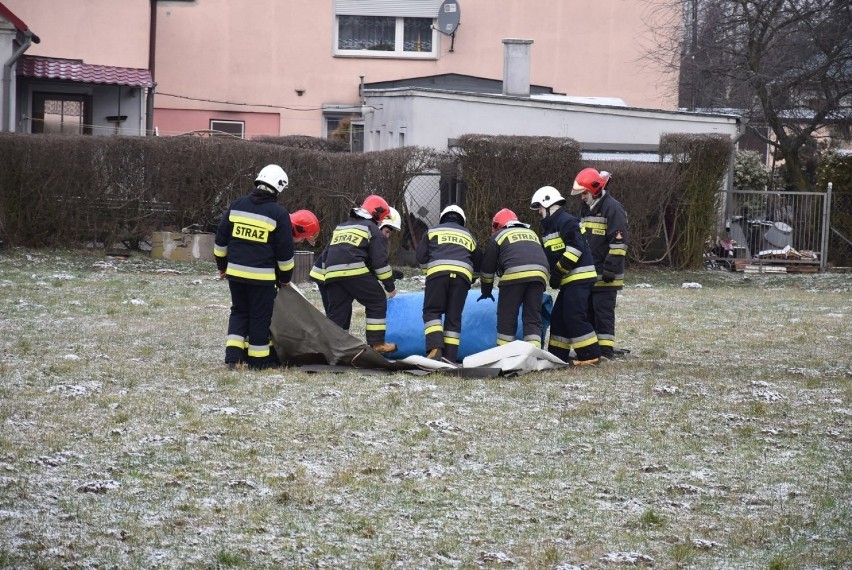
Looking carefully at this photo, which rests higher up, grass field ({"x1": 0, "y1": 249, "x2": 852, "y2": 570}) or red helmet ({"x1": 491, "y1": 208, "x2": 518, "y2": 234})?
red helmet ({"x1": 491, "y1": 208, "x2": 518, "y2": 234})

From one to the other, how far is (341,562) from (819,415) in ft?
15.4

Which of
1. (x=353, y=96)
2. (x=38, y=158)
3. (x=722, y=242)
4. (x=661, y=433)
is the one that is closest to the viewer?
(x=661, y=433)

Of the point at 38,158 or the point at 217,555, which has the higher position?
the point at 38,158

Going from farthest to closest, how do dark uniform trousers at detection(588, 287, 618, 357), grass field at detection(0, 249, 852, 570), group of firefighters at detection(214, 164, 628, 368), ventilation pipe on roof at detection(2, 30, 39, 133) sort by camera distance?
1. ventilation pipe on roof at detection(2, 30, 39, 133)
2. dark uniform trousers at detection(588, 287, 618, 357)
3. group of firefighters at detection(214, 164, 628, 368)
4. grass field at detection(0, 249, 852, 570)

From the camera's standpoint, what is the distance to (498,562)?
5.50 meters

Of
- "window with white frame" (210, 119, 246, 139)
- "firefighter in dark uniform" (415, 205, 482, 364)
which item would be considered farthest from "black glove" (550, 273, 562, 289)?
"window with white frame" (210, 119, 246, 139)

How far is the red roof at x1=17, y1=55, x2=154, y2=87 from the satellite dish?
39.1ft

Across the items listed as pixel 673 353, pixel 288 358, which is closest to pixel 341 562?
pixel 288 358

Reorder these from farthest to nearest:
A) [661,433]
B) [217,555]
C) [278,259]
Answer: [278,259], [661,433], [217,555]

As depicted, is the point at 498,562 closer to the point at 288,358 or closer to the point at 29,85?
the point at 288,358

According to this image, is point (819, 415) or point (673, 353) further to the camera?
point (673, 353)

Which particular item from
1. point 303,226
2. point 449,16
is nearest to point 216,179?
point 303,226

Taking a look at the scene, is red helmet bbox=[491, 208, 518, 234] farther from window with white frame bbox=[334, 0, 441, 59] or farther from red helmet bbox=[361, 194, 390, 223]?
window with white frame bbox=[334, 0, 441, 59]

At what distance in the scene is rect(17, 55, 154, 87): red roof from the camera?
2848 cm
